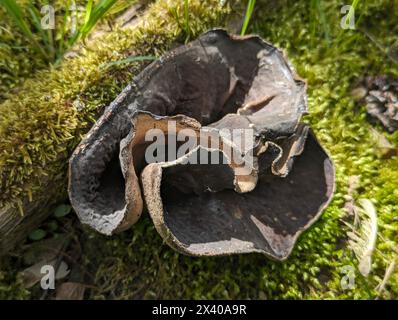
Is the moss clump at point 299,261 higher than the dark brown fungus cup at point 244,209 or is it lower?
lower

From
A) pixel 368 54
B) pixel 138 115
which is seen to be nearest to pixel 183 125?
pixel 138 115

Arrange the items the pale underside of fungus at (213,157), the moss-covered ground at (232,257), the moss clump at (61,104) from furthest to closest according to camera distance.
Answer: the moss-covered ground at (232,257)
the moss clump at (61,104)
the pale underside of fungus at (213,157)

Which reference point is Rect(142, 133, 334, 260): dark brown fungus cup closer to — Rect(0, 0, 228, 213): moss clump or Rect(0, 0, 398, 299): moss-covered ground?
Rect(0, 0, 398, 299): moss-covered ground

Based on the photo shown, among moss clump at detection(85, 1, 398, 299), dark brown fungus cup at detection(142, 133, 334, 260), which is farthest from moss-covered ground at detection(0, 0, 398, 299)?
dark brown fungus cup at detection(142, 133, 334, 260)

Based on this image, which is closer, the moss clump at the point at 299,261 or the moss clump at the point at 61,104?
the moss clump at the point at 61,104

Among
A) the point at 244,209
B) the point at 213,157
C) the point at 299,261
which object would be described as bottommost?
the point at 299,261

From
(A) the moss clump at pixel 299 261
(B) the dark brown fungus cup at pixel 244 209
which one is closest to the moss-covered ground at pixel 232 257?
(A) the moss clump at pixel 299 261

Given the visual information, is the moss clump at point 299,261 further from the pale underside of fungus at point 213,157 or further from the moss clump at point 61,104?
the moss clump at point 61,104

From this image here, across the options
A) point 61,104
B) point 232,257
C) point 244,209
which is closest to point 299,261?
point 232,257

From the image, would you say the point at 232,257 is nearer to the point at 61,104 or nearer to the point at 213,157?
the point at 213,157

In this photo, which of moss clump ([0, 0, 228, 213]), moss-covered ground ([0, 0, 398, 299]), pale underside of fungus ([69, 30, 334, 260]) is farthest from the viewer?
moss-covered ground ([0, 0, 398, 299])
